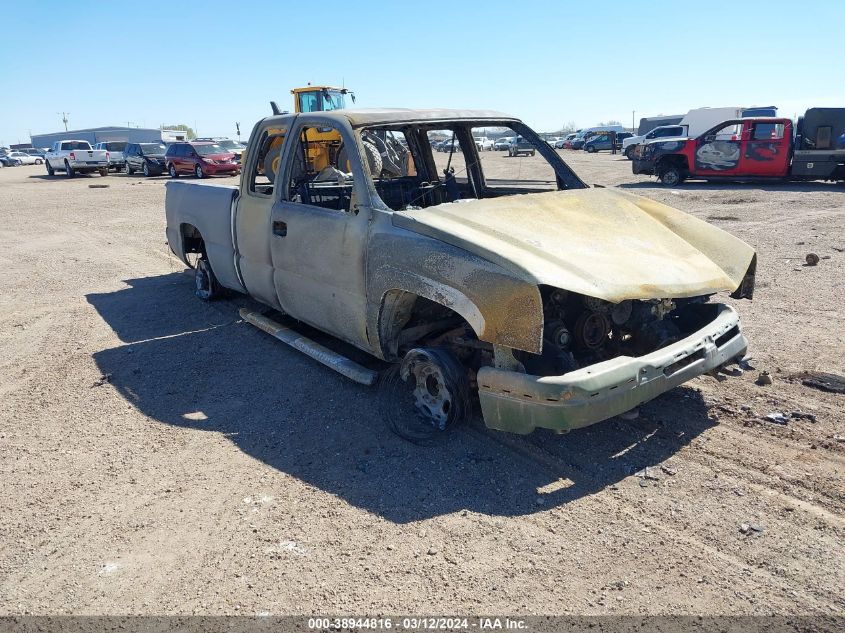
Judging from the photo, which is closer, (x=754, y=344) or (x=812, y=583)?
(x=812, y=583)

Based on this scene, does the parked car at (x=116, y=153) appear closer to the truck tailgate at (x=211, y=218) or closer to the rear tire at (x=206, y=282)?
the truck tailgate at (x=211, y=218)

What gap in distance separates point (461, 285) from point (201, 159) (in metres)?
24.4

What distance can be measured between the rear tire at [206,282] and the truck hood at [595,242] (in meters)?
3.69

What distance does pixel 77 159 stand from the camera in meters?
30.1

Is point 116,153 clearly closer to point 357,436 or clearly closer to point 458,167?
point 458,167

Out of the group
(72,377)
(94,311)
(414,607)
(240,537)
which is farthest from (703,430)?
(94,311)

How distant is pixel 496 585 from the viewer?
2.71 metres

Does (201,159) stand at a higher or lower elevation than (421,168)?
higher

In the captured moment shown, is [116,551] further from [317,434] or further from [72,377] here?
[72,377]

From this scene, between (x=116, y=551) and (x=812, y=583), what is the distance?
307cm

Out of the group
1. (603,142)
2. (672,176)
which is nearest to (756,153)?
(672,176)

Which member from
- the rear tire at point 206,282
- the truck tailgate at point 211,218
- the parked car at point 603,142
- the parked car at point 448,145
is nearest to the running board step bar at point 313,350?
the truck tailgate at point 211,218

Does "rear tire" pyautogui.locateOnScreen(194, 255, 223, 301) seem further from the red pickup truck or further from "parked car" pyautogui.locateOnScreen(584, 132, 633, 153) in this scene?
"parked car" pyautogui.locateOnScreen(584, 132, 633, 153)

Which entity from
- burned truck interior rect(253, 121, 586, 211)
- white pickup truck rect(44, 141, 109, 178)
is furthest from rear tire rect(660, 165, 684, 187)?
white pickup truck rect(44, 141, 109, 178)
